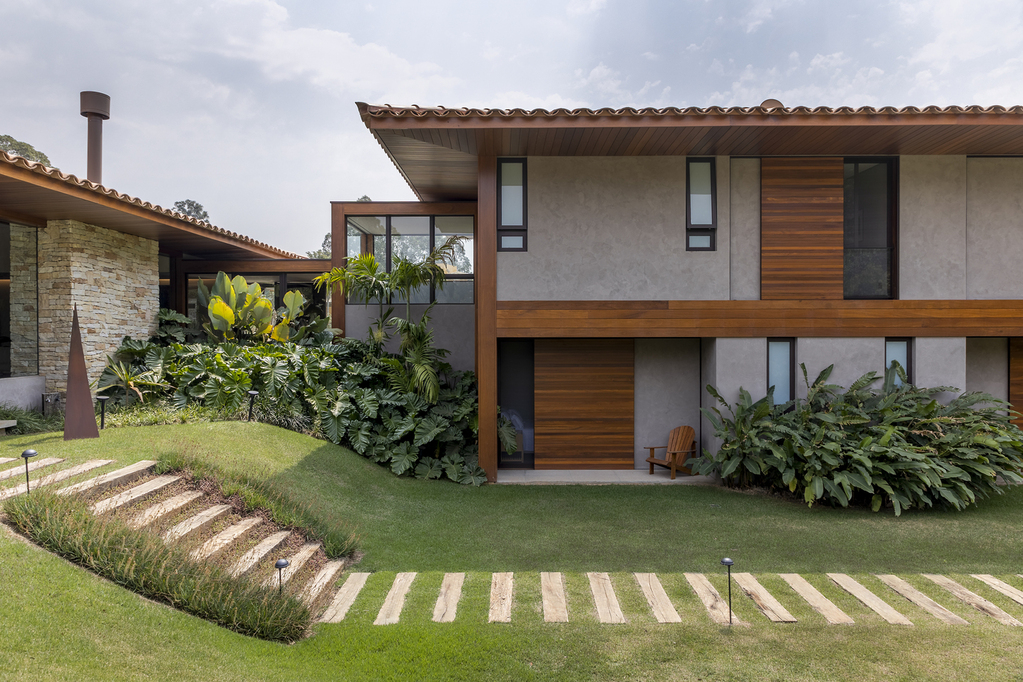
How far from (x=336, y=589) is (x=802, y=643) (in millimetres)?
3595

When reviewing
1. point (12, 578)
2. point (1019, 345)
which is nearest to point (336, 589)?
point (12, 578)

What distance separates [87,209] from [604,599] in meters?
9.74

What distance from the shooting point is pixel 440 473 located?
873 cm

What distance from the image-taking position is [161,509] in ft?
16.4

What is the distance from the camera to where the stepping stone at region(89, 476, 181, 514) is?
468 centimetres

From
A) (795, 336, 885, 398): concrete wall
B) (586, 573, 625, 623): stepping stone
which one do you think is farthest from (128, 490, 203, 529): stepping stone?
(795, 336, 885, 398): concrete wall

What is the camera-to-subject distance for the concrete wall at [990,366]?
9.52 meters

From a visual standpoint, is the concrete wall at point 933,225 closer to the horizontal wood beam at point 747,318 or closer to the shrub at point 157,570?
the horizontal wood beam at point 747,318

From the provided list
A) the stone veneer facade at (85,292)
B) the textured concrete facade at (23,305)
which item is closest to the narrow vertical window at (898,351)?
the stone veneer facade at (85,292)

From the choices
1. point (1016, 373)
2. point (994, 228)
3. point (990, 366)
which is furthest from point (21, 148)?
point (1016, 373)

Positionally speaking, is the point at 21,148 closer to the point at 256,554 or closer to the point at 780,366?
the point at 256,554

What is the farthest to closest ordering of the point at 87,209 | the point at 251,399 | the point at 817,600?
1. the point at 87,209
2. the point at 251,399
3. the point at 817,600

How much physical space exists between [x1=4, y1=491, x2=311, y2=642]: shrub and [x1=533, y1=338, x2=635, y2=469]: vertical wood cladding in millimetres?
6027

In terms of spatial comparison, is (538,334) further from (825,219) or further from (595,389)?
(825,219)
